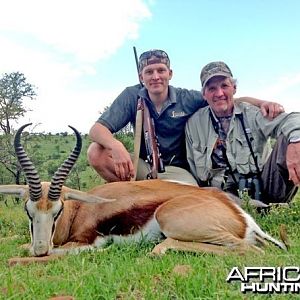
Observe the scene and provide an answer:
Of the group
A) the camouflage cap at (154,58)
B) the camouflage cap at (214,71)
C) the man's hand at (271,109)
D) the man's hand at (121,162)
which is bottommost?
the man's hand at (121,162)

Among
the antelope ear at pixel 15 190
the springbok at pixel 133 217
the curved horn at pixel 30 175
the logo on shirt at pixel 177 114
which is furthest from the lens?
the logo on shirt at pixel 177 114

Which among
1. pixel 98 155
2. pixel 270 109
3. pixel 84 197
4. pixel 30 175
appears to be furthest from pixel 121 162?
pixel 270 109

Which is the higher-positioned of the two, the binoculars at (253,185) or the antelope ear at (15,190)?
the antelope ear at (15,190)

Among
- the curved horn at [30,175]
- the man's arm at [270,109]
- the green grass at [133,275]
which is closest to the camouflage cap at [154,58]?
the man's arm at [270,109]

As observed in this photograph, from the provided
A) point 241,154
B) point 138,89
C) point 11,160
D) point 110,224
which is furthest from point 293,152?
point 11,160

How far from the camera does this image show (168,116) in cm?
545

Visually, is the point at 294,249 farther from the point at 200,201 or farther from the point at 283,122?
the point at 283,122

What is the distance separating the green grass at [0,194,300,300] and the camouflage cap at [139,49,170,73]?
2351 millimetres

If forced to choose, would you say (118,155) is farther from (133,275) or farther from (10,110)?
(10,110)

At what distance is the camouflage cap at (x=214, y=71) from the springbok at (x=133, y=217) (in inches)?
53.3

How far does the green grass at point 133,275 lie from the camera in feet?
7.77

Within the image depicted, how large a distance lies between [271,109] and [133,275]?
8.74 ft

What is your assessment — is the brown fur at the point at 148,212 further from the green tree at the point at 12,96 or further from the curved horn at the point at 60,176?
the green tree at the point at 12,96

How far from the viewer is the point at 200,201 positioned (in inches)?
147
